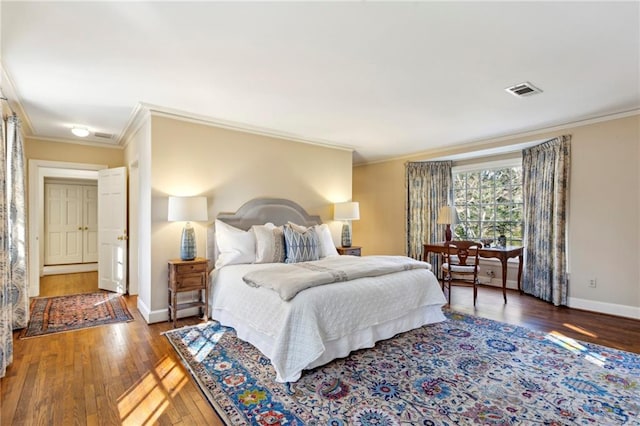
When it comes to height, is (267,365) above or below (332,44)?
below

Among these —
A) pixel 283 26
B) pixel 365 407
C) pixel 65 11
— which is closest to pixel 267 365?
pixel 365 407

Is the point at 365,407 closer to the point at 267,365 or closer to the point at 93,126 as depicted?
the point at 267,365

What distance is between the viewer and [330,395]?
2170 mm

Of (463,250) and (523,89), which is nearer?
(523,89)

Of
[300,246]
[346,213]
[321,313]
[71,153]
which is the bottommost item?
[321,313]

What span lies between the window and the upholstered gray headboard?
300cm

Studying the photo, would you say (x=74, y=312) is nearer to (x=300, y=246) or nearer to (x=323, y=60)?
(x=300, y=246)

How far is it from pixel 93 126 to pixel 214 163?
190cm

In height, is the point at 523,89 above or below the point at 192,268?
above

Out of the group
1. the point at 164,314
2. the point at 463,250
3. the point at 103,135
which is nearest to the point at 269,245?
the point at 164,314

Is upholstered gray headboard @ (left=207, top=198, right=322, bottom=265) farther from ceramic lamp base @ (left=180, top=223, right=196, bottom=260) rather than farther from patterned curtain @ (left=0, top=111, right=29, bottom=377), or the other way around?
patterned curtain @ (left=0, top=111, right=29, bottom=377)

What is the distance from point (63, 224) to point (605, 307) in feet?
32.1

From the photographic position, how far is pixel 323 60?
8.39ft

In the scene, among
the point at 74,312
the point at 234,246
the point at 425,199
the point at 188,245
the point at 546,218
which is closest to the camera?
the point at 188,245
